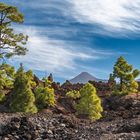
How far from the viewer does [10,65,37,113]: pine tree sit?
71.4 m

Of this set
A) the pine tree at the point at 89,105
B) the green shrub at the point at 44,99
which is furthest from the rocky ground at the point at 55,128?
the green shrub at the point at 44,99

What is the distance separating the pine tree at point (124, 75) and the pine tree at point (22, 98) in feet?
119

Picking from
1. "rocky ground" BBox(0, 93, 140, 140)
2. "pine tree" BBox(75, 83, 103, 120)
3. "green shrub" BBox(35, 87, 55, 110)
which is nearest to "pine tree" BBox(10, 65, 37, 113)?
"pine tree" BBox(75, 83, 103, 120)

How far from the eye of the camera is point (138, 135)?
27719 mm

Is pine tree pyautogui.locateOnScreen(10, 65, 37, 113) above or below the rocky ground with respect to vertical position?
above

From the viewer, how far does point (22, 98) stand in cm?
7319

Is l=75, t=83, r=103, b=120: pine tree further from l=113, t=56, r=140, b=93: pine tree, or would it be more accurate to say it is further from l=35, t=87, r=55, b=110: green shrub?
l=113, t=56, r=140, b=93: pine tree

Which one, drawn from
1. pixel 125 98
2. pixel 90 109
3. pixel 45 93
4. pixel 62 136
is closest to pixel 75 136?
pixel 62 136

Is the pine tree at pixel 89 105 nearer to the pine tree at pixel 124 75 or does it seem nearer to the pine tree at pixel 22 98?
the pine tree at pixel 22 98

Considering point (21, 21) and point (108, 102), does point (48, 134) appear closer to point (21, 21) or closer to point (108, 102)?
point (21, 21)

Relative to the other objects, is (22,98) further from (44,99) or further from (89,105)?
(44,99)

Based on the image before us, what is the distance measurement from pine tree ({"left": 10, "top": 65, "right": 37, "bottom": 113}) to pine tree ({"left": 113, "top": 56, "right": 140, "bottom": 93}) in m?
36.3

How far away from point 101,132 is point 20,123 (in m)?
6.87

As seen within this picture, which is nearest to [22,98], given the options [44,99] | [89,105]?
[89,105]
